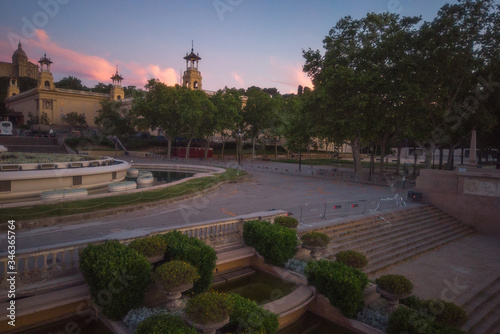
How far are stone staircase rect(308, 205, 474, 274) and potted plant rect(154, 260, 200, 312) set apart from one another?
7.38 metres

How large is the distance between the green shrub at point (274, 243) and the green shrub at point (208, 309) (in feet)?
13.8

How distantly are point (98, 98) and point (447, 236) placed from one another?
9284 cm

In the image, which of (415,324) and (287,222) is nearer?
(415,324)

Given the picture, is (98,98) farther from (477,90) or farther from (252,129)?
(477,90)

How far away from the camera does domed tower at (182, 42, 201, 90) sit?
74.1 metres

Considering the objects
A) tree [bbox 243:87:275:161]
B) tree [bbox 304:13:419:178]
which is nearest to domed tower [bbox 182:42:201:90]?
tree [bbox 243:87:275:161]

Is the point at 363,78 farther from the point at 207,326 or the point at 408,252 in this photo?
the point at 207,326

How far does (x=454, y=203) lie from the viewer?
20.9m

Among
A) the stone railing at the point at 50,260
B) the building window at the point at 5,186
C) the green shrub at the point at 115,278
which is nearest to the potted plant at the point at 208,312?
the green shrub at the point at 115,278

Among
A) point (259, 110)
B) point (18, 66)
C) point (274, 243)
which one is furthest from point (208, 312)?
point (18, 66)

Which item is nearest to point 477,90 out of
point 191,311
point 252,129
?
point 191,311

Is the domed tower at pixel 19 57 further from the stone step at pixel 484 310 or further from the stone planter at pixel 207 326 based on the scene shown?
the stone step at pixel 484 310

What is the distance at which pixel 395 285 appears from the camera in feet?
27.3

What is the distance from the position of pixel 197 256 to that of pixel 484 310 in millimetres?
9382
